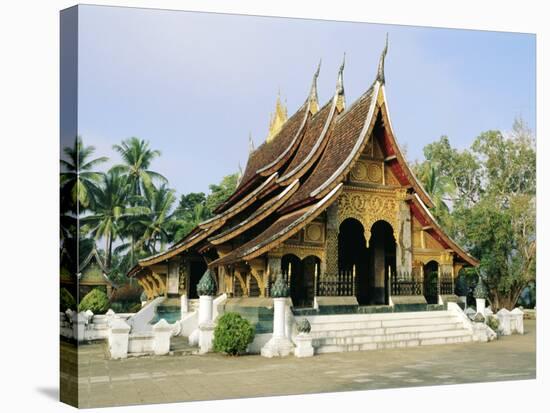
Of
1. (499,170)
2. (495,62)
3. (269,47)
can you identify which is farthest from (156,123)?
(499,170)

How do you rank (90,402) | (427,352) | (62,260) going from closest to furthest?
(90,402), (62,260), (427,352)

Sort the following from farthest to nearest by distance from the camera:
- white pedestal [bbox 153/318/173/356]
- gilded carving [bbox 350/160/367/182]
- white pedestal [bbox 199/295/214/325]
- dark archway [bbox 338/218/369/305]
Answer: dark archway [bbox 338/218/369/305], gilded carving [bbox 350/160/367/182], white pedestal [bbox 199/295/214/325], white pedestal [bbox 153/318/173/356]

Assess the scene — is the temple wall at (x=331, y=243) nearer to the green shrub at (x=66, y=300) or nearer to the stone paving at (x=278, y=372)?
the stone paving at (x=278, y=372)

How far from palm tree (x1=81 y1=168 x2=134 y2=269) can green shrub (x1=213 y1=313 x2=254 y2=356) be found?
1.96 m

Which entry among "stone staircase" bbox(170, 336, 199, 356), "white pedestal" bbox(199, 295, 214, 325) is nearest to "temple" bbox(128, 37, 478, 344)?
"white pedestal" bbox(199, 295, 214, 325)

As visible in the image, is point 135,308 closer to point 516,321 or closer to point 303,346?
point 303,346

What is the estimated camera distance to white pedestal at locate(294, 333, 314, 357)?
34.9 ft

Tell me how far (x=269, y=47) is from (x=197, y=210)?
3.81 m

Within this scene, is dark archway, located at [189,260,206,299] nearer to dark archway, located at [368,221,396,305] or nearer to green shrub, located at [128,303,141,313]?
green shrub, located at [128,303,141,313]

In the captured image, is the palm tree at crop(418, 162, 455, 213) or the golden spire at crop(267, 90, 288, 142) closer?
the palm tree at crop(418, 162, 455, 213)

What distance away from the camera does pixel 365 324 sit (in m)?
11.8

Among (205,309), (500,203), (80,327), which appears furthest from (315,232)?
(80,327)

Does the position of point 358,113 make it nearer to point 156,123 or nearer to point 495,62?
point 495,62

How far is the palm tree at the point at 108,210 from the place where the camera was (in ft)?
29.6
